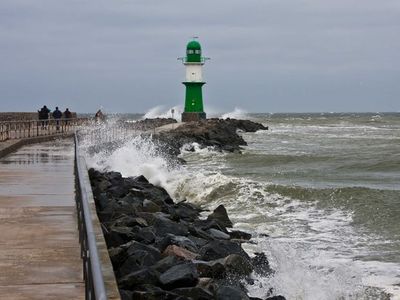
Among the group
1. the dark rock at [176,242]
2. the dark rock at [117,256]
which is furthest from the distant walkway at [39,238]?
the dark rock at [176,242]

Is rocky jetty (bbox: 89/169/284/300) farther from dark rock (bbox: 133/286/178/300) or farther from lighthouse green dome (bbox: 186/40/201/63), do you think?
lighthouse green dome (bbox: 186/40/201/63)

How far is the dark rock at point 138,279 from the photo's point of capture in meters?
5.84

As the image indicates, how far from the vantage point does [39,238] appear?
20.2 feet

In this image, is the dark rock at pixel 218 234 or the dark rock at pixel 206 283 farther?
the dark rock at pixel 218 234

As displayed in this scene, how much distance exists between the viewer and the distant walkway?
15.6 ft

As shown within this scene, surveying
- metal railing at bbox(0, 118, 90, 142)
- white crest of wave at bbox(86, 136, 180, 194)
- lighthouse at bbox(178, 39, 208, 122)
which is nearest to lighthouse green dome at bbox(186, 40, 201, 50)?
lighthouse at bbox(178, 39, 208, 122)

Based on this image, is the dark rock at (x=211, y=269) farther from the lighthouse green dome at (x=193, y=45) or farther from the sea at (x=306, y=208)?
the lighthouse green dome at (x=193, y=45)

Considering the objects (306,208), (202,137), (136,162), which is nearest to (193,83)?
(202,137)

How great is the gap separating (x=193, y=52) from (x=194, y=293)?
35.6 m

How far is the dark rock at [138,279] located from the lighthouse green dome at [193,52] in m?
34.9

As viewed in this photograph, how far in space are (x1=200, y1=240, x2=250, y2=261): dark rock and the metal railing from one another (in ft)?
41.4

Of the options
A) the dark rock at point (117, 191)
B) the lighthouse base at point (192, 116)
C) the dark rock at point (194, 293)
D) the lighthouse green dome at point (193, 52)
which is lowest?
the dark rock at point (194, 293)

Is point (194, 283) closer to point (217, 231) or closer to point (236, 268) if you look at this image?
point (236, 268)

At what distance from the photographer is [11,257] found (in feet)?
18.1
